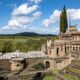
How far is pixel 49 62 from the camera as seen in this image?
5669 centimetres

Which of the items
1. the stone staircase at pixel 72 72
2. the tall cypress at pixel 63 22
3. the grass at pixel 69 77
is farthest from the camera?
the tall cypress at pixel 63 22

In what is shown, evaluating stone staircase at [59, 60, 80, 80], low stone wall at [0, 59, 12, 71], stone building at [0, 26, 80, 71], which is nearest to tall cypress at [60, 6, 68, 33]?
stone building at [0, 26, 80, 71]

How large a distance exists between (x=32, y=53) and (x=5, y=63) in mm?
8972

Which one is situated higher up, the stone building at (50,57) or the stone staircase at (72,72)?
the stone building at (50,57)

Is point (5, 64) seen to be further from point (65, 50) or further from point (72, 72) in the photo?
point (72, 72)

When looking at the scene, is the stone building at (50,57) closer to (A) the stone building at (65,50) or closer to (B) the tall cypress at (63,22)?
(A) the stone building at (65,50)

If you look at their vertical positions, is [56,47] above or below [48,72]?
above

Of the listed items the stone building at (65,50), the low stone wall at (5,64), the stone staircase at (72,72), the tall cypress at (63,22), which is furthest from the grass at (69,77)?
the tall cypress at (63,22)

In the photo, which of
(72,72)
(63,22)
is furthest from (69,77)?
(63,22)

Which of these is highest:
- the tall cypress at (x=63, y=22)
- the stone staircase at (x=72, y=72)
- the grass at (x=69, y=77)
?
the tall cypress at (x=63, y=22)

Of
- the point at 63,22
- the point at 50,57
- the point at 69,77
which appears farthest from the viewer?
the point at 63,22

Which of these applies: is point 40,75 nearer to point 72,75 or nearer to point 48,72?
point 48,72

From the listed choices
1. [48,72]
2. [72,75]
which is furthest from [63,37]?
[72,75]

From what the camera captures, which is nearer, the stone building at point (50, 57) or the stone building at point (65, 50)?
the stone building at point (50, 57)
